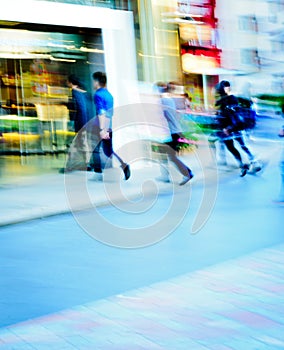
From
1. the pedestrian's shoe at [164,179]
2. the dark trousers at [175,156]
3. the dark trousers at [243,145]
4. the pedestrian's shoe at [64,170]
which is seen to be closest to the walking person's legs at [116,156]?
the pedestrian's shoe at [164,179]

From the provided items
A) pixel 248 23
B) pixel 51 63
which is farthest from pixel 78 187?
pixel 248 23

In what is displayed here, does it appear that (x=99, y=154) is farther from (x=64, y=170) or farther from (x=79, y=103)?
(x=64, y=170)

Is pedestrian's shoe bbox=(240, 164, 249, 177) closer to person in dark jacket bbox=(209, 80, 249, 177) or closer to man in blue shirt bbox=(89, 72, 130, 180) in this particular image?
person in dark jacket bbox=(209, 80, 249, 177)

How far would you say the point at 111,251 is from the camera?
6.55 meters

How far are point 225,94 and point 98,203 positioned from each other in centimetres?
437

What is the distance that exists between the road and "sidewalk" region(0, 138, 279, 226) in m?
0.35

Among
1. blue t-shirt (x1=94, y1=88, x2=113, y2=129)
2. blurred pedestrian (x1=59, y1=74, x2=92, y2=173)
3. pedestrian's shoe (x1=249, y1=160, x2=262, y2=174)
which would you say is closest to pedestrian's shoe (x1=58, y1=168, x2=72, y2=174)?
blurred pedestrian (x1=59, y1=74, x2=92, y2=173)

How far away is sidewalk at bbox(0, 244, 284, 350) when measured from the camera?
3967 millimetres

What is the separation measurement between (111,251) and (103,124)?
4.99 meters

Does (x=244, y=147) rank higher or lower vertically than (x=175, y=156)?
higher

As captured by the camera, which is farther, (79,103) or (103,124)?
(79,103)

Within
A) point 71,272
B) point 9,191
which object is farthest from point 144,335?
point 9,191

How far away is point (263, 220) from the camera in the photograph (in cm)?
778

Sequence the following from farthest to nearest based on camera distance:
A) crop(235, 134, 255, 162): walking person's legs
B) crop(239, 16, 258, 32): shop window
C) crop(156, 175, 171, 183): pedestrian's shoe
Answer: crop(239, 16, 258, 32): shop window < crop(235, 134, 255, 162): walking person's legs < crop(156, 175, 171, 183): pedestrian's shoe
